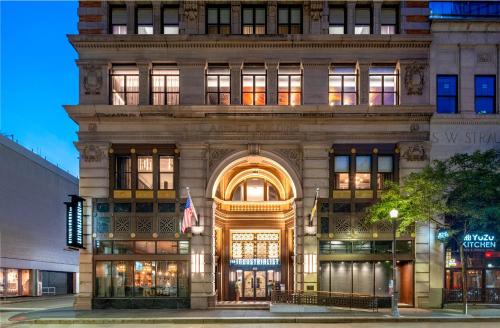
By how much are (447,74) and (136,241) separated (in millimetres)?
22633

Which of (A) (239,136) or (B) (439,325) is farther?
(A) (239,136)

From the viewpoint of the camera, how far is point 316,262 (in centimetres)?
3609

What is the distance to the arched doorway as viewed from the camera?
42.5 meters

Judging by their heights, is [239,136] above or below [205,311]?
above

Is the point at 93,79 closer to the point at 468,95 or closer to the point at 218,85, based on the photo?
the point at 218,85

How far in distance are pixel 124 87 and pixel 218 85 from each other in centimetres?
613

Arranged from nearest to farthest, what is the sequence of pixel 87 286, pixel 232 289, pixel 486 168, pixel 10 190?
pixel 486 168 < pixel 87 286 < pixel 232 289 < pixel 10 190

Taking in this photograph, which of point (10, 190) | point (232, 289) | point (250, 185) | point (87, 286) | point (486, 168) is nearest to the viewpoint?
point (486, 168)

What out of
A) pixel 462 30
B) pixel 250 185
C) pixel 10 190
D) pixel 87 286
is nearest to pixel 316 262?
pixel 250 185

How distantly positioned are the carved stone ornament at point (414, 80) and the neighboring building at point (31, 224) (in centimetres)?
3580

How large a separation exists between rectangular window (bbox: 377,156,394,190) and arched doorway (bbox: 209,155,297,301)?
24.6 feet

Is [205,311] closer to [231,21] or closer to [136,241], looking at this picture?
[136,241]

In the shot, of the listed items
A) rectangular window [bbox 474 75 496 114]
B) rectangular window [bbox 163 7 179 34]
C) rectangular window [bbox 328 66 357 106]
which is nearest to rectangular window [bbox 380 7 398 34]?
rectangular window [bbox 328 66 357 106]

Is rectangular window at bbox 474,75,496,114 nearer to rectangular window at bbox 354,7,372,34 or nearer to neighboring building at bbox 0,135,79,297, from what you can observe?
rectangular window at bbox 354,7,372,34
